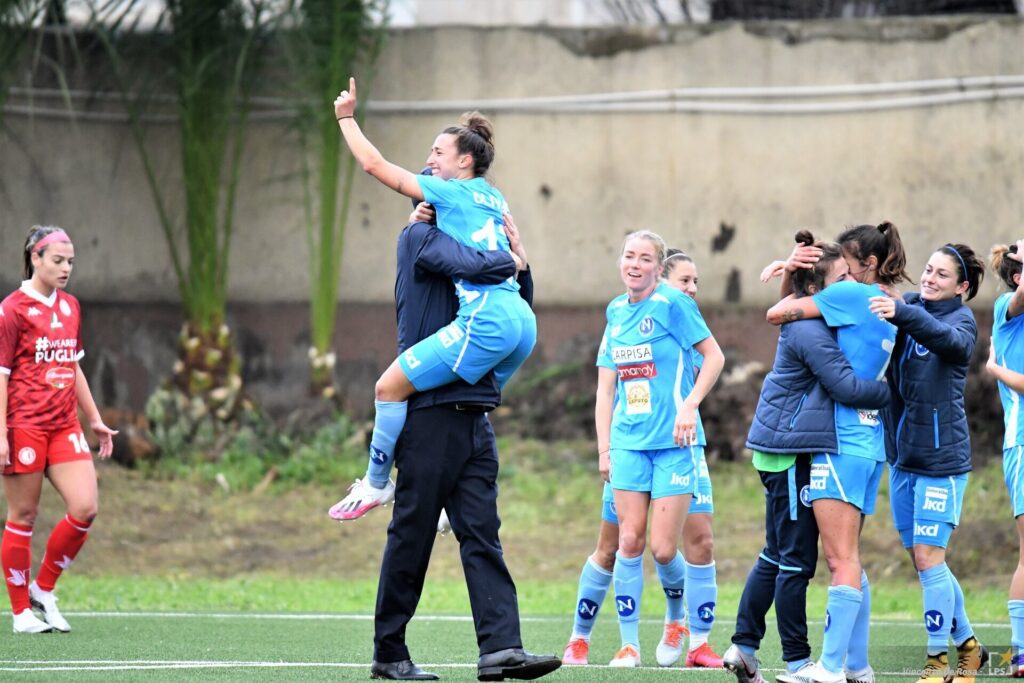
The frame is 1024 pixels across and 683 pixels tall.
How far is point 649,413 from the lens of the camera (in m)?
7.43

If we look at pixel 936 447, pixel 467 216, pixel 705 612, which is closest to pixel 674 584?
pixel 705 612

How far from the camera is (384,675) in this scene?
6.07m

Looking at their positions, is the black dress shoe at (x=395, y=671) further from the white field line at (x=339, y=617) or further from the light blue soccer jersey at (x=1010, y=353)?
the white field line at (x=339, y=617)

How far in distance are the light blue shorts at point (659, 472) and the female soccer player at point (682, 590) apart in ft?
0.92

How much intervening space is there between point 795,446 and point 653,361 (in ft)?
4.41

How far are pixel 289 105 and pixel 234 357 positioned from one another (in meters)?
2.58

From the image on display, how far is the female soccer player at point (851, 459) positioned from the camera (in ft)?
20.4

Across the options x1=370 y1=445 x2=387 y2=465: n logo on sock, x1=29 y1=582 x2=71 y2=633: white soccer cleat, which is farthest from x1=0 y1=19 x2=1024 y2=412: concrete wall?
x1=370 y1=445 x2=387 y2=465: n logo on sock

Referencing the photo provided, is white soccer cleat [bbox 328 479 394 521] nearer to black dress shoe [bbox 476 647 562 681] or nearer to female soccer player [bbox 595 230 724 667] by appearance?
black dress shoe [bbox 476 647 562 681]

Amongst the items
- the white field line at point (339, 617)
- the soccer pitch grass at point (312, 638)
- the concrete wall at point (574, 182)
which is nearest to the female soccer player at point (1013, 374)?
the soccer pitch grass at point (312, 638)

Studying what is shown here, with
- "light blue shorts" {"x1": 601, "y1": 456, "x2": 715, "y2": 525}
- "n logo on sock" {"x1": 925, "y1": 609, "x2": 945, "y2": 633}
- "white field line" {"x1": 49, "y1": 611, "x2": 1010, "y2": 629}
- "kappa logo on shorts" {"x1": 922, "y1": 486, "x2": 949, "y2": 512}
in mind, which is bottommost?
"white field line" {"x1": 49, "y1": 611, "x2": 1010, "y2": 629}

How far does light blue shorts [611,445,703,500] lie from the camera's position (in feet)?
24.0

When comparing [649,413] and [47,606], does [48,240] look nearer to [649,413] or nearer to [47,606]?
[47,606]

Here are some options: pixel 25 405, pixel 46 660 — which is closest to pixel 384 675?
pixel 46 660
